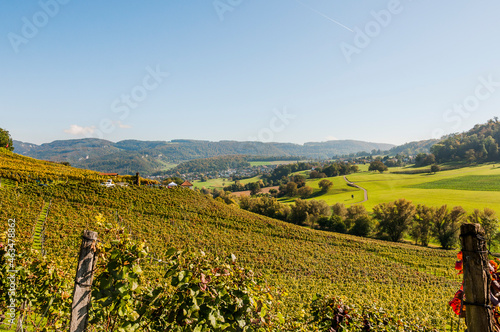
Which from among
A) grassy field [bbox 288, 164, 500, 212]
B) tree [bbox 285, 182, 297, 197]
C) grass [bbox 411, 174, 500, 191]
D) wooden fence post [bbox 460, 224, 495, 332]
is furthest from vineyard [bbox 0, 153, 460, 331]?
tree [bbox 285, 182, 297, 197]

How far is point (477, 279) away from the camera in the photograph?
178 centimetres

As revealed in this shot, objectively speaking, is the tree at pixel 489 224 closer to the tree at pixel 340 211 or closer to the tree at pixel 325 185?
the tree at pixel 340 211

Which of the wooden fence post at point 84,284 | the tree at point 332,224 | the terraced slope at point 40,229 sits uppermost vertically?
the wooden fence post at point 84,284

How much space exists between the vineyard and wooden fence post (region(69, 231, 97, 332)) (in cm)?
1119

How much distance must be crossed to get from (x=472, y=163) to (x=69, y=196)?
415ft

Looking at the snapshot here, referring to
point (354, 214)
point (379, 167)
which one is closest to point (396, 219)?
point (354, 214)

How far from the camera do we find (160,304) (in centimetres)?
241

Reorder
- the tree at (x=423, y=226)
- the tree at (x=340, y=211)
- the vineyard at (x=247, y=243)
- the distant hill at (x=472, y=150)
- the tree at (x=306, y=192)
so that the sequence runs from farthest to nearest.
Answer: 1. the distant hill at (x=472, y=150)
2. the tree at (x=306, y=192)
3. the tree at (x=340, y=211)
4. the tree at (x=423, y=226)
5. the vineyard at (x=247, y=243)

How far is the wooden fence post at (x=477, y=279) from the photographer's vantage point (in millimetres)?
1765

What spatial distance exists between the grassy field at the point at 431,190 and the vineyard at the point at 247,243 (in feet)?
90.7

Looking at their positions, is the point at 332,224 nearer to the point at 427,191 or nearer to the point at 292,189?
the point at 292,189

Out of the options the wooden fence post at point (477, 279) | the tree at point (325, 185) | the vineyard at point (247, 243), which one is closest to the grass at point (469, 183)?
the tree at point (325, 185)

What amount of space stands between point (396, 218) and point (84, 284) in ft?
173

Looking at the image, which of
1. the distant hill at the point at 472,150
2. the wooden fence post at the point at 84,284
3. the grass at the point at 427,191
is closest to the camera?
the wooden fence post at the point at 84,284
